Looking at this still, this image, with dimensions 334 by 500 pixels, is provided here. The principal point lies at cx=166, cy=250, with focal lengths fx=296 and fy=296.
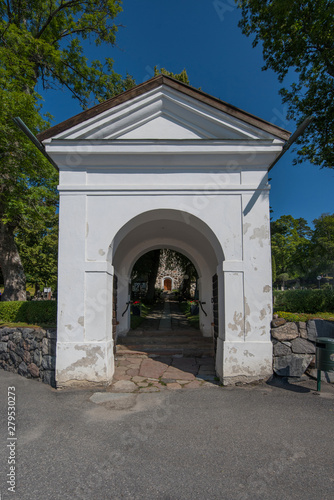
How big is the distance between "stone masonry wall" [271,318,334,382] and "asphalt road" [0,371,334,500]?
0.37 metres

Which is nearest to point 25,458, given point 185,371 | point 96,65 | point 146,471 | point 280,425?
point 146,471

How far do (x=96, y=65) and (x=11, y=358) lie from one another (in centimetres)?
1298

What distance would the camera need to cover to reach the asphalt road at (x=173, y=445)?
2.70 meters

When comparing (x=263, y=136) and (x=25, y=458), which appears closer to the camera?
(x=25, y=458)

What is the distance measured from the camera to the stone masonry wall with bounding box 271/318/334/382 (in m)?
5.36

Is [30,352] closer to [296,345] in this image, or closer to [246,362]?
[246,362]

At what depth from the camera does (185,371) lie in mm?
6078

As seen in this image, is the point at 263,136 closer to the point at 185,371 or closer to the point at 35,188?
the point at 185,371

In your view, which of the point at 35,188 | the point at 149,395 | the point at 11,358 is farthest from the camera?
the point at 35,188

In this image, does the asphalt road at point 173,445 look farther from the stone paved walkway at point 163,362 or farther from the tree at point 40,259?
the tree at point 40,259

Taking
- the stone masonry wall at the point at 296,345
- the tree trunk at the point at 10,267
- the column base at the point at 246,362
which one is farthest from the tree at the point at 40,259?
the stone masonry wall at the point at 296,345

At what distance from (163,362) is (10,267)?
6.83 metres

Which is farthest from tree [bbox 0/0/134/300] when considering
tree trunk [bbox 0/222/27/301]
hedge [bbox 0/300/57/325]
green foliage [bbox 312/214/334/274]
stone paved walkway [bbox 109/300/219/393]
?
green foliage [bbox 312/214/334/274]

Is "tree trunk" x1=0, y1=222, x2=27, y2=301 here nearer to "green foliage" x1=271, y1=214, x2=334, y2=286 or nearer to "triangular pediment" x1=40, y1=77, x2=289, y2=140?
"triangular pediment" x1=40, y1=77, x2=289, y2=140
